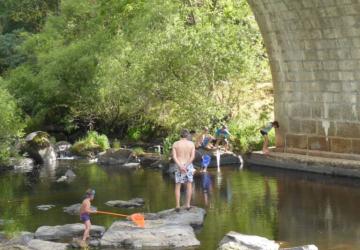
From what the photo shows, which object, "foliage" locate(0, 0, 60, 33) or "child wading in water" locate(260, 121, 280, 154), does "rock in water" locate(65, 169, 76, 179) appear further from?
"foliage" locate(0, 0, 60, 33)

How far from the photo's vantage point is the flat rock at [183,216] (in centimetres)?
1223

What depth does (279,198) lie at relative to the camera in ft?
48.5

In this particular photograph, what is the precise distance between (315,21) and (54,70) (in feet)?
40.8

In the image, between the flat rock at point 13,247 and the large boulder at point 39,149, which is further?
the large boulder at point 39,149

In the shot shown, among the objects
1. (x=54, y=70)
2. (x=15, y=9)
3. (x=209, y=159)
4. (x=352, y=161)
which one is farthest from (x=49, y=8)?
(x=352, y=161)

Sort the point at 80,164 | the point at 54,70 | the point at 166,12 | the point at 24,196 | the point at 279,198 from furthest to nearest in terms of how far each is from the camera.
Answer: the point at 54,70 → the point at 166,12 → the point at 80,164 → the point at 24,196 → the point at 279,198

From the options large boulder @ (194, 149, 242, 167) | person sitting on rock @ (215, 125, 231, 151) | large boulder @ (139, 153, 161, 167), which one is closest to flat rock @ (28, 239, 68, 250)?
large boulder @ (194, 149, 242, 167)

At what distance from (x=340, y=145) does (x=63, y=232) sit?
309 inches

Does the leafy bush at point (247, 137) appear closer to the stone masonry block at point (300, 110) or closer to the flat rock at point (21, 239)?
the stone masonry block at point (300, 110)

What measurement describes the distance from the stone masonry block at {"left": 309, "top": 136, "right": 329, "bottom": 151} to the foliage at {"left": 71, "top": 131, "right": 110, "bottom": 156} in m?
7.68

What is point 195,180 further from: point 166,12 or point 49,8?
point 49,8

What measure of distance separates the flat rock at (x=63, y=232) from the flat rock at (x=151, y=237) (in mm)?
480

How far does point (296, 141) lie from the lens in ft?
62.0

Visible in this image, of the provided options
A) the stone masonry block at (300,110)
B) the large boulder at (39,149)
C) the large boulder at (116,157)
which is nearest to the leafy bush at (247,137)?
the stone masonry block at (300,110)
